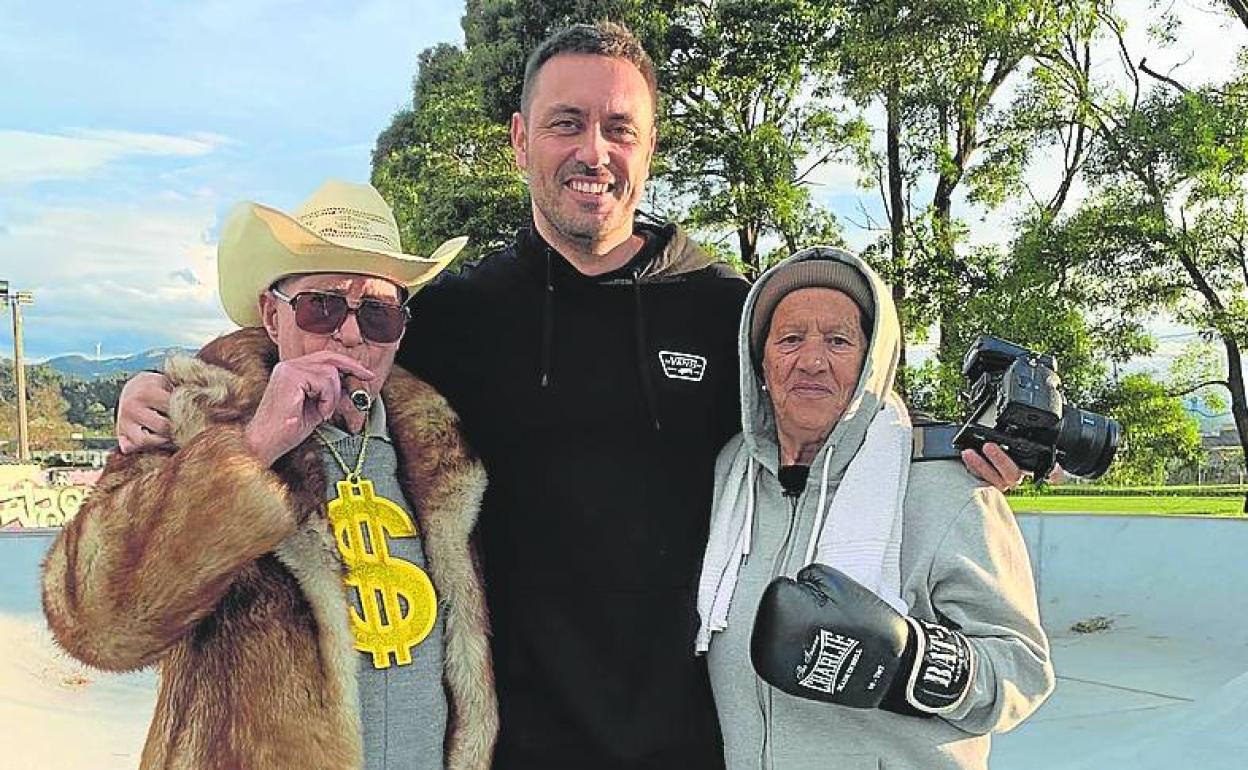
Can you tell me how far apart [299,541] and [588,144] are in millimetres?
1182

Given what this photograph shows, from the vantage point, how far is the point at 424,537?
238cm

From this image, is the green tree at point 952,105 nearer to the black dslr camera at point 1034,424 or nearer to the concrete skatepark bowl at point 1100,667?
the concrete skatepark bowl at point 1100,667

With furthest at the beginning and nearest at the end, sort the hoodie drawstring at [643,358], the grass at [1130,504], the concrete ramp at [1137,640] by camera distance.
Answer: the grass at [1130,504]
the concrete ramp at [1137,640]
the hoodie drawstring at [643,358]

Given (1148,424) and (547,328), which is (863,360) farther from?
(1148,424)

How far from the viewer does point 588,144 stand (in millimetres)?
2693

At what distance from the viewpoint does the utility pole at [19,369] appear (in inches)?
1336

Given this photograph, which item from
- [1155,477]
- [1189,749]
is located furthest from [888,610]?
[1155,477]

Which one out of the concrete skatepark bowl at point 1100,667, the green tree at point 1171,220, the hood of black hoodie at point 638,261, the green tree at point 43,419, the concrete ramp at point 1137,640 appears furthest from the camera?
the green tree at point 43,419

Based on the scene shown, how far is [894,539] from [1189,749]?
16.0 feet

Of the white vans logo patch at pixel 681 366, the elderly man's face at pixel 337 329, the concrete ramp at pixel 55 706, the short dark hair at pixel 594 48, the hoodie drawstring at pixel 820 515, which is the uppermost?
the short dark hair at pixel 594 48

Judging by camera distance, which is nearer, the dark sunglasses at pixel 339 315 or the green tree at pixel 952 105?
the dark sunglasses at pixel 339 315

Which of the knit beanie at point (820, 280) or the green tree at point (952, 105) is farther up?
the green tree at point (952, 105)

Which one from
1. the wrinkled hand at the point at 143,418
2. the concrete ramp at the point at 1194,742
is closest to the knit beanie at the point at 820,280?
the wrinkled hand at the point at 143,418

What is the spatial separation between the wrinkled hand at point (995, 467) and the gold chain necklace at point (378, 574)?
3.94 ft
